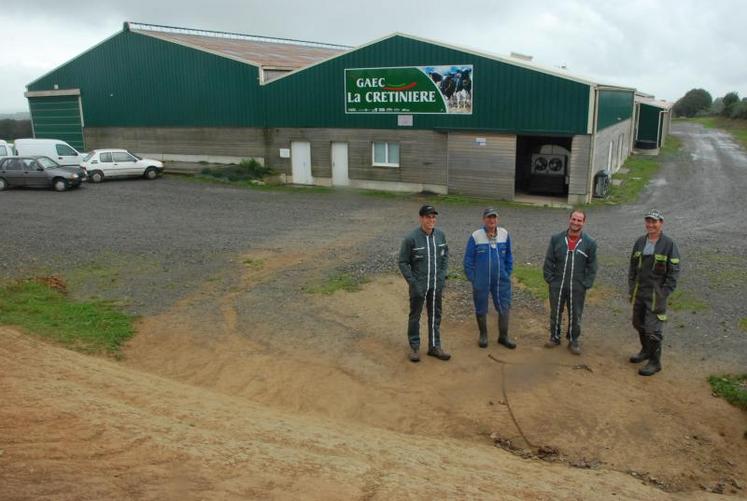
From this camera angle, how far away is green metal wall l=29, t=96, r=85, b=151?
113 feet

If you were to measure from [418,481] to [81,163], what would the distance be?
26.3 meters

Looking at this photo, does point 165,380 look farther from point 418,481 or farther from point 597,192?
point 597,192

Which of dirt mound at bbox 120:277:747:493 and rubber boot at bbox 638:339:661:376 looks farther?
rubber boot at bbox 638:339:661:376

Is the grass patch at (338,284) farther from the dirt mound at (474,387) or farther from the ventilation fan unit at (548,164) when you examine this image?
the ventilation fan unit at (548,164)

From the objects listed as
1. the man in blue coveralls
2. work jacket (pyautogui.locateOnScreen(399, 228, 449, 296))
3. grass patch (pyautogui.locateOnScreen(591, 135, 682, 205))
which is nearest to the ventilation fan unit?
grass patch (pyautogui.locateOnScreen(591, 135, 682, 205))

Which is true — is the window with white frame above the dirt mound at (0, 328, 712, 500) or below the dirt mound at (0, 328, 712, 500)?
above

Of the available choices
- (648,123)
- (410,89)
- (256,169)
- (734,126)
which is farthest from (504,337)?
(734,126)

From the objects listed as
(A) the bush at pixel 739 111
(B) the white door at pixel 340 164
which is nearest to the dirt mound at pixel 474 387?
(B) the white door at pixel 340 164

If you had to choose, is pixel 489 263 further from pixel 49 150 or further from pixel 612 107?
pixel 49 150

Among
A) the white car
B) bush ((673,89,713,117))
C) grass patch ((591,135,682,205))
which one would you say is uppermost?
bush ((673,89,713,117))

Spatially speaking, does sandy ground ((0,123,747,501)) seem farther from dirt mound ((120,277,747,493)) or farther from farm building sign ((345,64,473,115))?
farm building sign ((345,64,473,115))

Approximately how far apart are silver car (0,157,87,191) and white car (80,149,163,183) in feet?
6.37

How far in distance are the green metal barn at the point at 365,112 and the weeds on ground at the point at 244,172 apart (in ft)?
1.85

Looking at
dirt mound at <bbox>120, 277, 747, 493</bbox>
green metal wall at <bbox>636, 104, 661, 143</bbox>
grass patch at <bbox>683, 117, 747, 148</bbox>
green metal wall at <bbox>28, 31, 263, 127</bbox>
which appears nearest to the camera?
dirt mound at <bbox>120, 277, 747, 493</bbox>
